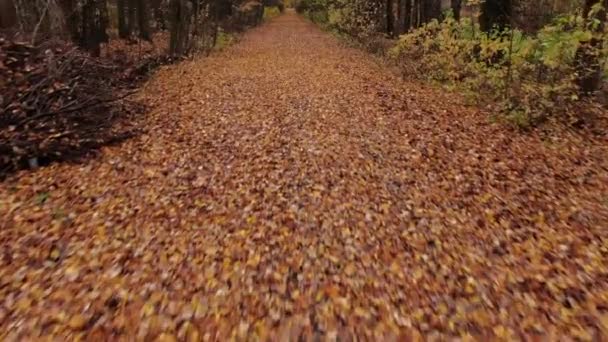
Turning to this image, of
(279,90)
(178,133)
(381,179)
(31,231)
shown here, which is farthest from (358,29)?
(31,231)

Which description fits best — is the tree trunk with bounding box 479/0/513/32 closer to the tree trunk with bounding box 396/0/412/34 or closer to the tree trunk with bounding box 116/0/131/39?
the tree trunk with bounding box 396/0/412/34

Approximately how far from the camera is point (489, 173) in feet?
21.0

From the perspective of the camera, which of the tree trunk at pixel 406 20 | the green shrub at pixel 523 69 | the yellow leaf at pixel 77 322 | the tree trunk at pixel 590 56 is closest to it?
the yellow leaf at pixel 77 322

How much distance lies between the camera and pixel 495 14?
1110 cm

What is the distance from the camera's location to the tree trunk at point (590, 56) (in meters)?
7.63

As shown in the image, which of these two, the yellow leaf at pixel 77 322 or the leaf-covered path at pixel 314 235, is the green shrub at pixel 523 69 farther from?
the yellow leaf at pixel 77 322

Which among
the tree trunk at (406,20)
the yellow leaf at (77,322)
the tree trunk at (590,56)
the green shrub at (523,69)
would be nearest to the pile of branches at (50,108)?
the yellow leaf at (77,322)

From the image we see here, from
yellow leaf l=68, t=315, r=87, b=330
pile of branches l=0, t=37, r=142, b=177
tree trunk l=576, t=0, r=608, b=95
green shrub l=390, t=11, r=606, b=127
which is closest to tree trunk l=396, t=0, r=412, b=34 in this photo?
green shrub l=390, t=11, r=606, b=127

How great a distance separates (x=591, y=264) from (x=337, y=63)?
13308 millimetres

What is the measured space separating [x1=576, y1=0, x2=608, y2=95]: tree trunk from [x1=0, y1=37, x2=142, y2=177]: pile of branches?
8.30 metres

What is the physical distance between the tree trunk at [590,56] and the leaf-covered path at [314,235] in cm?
156

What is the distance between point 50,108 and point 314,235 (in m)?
5.22

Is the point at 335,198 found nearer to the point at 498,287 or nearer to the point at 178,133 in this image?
the point at 498,287

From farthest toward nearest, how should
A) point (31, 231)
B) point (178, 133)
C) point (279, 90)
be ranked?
1. point (279, 90)
2. point (178, 133)
3. point (31, 231)
